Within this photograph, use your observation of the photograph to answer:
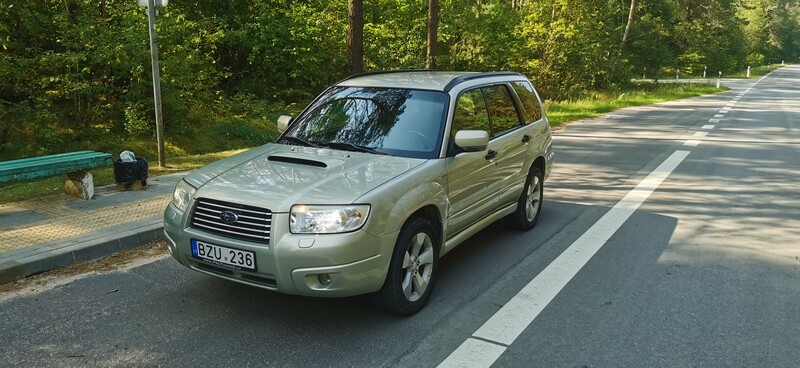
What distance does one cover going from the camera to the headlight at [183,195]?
4082 mm

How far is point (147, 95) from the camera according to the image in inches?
473

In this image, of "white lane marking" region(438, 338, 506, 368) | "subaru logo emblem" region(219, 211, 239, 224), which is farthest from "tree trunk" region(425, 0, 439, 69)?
"white lane marking" region(438, 338, 506, 368)

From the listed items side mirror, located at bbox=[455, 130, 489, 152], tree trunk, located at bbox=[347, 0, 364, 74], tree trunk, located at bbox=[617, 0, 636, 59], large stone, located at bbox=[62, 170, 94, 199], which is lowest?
large stone, located at bbox=[62, 170, 94, 199]

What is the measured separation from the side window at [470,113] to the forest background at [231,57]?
831cm

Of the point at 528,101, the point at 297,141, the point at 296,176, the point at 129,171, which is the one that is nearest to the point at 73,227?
the point at 129,171

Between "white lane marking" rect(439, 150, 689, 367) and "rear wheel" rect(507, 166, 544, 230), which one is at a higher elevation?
A: "rear wheel" rect(507, 166, 544, 230)

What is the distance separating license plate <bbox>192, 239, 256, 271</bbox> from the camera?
365 cm

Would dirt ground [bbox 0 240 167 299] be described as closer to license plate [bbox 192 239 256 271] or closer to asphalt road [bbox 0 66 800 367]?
asphalt road [bbox 0 66 800 367]

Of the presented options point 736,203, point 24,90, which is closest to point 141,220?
point 24,90

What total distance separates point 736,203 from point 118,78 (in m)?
10.9

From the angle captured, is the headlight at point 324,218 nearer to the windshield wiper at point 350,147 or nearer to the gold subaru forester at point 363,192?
the gold subaru forester at point 363,192

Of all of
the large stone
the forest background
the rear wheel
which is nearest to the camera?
the rear wheel

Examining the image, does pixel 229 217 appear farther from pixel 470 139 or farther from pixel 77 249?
pixel 77 249

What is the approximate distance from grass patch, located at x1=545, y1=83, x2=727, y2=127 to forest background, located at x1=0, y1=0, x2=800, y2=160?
6.08 ft
